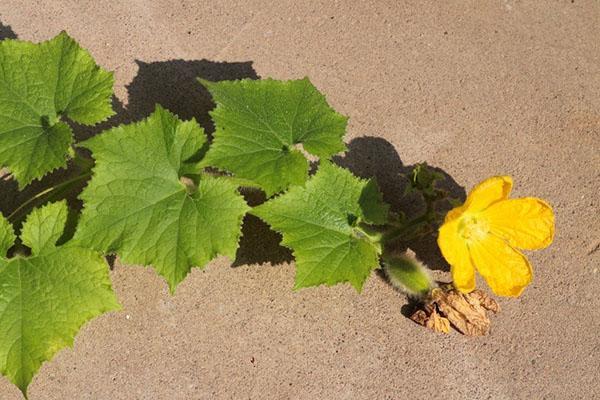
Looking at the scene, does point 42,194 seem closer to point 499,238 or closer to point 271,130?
point 271,130

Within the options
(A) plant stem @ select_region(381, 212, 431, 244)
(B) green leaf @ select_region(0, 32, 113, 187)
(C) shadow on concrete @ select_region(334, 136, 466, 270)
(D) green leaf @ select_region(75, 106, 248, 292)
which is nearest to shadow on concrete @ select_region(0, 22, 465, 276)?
(C) shadow on concrete @ select_region(334, 136, 466, 270)

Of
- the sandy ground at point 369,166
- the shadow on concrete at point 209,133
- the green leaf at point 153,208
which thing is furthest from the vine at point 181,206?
the sandy ground at point 369,166

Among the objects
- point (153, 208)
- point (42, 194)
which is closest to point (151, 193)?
point (153, 208)

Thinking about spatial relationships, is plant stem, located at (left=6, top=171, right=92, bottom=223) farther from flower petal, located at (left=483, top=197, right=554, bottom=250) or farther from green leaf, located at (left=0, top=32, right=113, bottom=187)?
flower petal, located at (left=483, top=197, right=554, bottom=250)

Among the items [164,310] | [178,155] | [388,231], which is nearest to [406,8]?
[388,231]

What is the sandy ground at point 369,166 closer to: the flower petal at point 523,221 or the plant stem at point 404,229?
the plant stem at point 404,229

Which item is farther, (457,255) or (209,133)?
(209,133)
